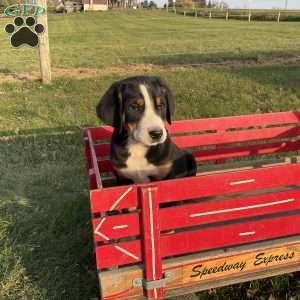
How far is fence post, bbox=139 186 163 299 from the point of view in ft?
8.93

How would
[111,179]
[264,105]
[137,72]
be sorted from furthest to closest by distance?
[137,72] < [264,105] < [111,179]

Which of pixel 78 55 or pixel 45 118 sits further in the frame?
pixel 78 55

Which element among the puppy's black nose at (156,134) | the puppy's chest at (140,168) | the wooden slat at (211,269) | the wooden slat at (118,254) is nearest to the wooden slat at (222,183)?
the wooden slat at (118,254)

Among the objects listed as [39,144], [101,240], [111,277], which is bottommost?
[39,144]

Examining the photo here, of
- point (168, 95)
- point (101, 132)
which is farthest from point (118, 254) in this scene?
point (101, 132)

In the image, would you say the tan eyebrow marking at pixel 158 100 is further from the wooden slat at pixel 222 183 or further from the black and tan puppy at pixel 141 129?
the wooden slat at pixel 222 183

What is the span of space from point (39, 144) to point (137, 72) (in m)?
6.05

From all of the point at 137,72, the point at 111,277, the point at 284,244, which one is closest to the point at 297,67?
the point at 137,72

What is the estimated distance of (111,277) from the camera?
2.83 m

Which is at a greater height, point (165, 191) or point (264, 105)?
point (165, 191)

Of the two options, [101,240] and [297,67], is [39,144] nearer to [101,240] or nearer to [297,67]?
[101,240]

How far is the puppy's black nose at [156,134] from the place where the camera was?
10.8ft

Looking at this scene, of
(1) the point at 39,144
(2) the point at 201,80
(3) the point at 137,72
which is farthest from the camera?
(3) the point at 137,72

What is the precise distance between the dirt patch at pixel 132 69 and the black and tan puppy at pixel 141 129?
8.52m
